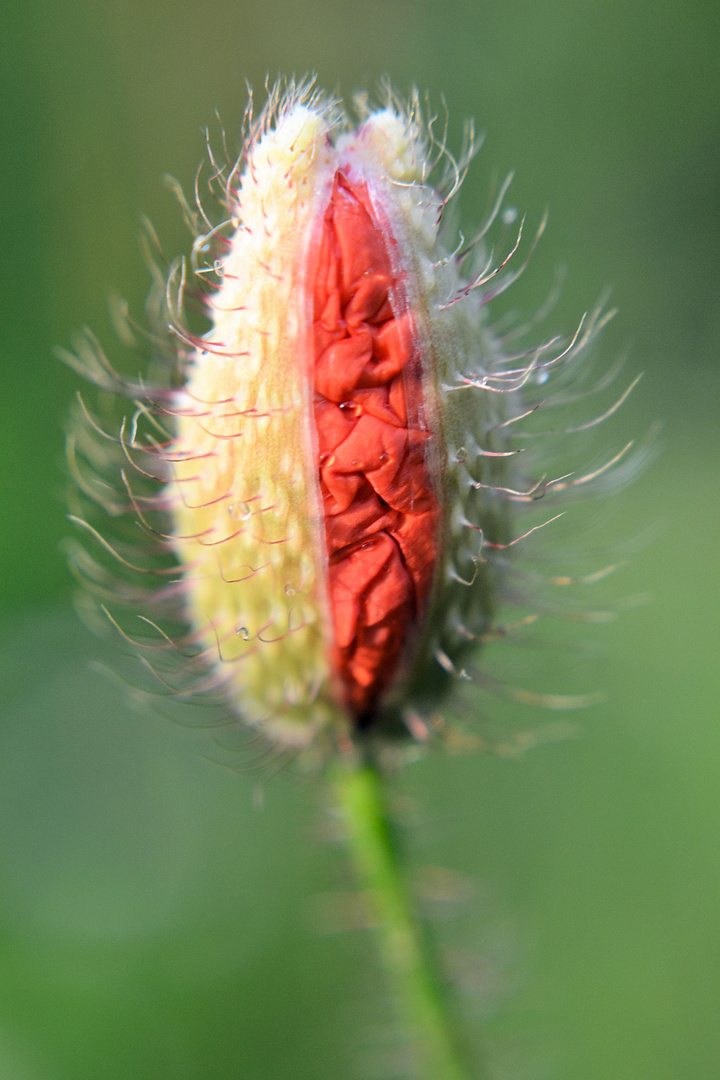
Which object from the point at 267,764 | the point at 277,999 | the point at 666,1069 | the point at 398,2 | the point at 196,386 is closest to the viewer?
the point at 196,386

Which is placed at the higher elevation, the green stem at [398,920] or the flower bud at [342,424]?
the flower bud at [342,424]

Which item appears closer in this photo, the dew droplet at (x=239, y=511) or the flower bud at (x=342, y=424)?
the flower bud at (x=342, y=424)

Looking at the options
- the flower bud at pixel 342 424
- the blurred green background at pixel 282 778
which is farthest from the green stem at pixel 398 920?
the blurred green background at pixel 282 778

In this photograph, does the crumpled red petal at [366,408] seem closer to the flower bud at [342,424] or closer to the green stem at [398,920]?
the flower bud at [342,424]

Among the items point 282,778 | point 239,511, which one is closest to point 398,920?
point 239,511

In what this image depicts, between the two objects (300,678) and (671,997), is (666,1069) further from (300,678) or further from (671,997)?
(300,678)

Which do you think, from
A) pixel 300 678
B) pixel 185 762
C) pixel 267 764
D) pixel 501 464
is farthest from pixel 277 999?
pixel 501 464

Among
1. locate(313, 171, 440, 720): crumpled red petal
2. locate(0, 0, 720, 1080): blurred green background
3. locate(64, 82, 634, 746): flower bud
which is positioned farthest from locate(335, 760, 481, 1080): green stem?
locate(0, 0, 720, 1080): blurred green background
